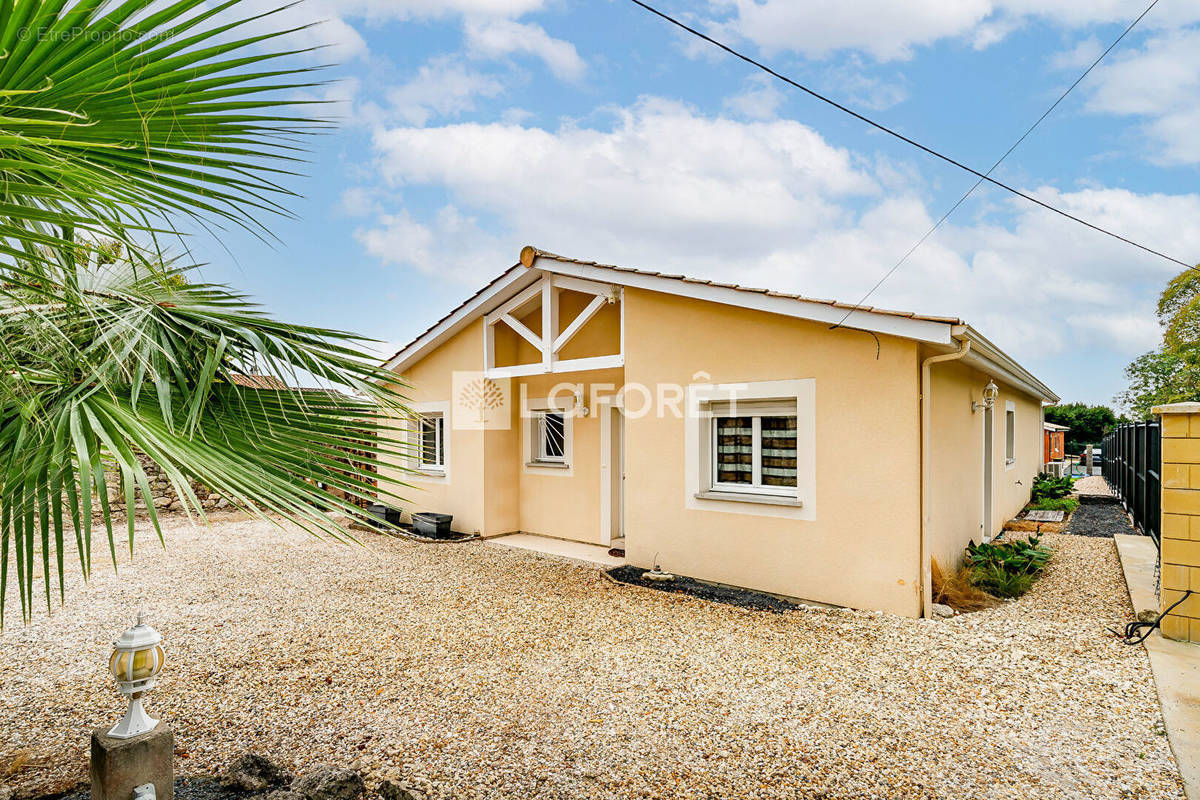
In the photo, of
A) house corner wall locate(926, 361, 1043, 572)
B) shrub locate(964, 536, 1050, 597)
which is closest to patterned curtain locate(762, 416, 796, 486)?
house corner wall locate(926, 361, 1043, 572)

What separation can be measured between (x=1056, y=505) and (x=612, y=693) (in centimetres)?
1366

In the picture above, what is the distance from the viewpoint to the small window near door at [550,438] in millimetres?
10055

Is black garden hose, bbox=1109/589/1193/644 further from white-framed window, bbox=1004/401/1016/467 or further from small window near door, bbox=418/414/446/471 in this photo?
small window near door, bbox=418/414/446/471

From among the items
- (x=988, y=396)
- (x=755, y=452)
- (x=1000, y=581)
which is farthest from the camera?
(x=988, y=396)

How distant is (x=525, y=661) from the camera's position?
4.92 metres

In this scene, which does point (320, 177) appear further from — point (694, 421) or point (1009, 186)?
point (1009, 186)

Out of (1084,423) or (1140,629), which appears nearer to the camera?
(1140,629)

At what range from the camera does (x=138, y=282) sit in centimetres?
291

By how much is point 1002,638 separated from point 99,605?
9.54 m

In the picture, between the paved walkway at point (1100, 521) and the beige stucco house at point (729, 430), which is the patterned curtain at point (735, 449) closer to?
the beige stucco house at point (729, 430)

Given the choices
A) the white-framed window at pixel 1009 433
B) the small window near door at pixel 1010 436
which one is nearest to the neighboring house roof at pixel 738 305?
the white-framed window at pixel 1009 433

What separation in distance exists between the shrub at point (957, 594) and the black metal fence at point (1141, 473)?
5.81 feet

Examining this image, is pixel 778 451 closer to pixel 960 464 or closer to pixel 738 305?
pixel 738 305

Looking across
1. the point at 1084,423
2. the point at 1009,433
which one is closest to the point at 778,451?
the point at 1009,433
